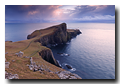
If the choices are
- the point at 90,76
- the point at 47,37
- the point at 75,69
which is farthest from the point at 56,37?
the point at 90,76

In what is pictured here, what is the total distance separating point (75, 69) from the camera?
145 feet

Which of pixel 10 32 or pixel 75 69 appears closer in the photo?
pixel 75 69

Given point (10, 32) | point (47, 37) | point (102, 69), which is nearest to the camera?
point (102, 69)

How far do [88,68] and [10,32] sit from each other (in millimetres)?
86190

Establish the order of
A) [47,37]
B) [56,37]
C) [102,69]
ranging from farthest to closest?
[56,37] → [47,37] → [102,69]

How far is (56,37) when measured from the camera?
328 feet
